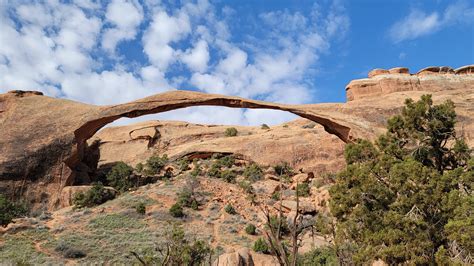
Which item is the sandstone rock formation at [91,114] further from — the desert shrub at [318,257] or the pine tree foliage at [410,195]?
the desert shrub at [318,257]

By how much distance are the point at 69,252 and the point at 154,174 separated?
14.2 m

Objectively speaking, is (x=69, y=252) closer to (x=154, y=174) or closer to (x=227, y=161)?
(x=154, y=174)

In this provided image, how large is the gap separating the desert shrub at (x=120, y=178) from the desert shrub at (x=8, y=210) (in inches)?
305

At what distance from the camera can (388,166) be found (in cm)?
925

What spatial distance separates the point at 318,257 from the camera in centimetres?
1648

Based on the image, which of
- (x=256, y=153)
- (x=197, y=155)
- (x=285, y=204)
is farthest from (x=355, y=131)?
(x=197, y=155)

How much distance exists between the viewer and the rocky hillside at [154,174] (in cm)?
1534

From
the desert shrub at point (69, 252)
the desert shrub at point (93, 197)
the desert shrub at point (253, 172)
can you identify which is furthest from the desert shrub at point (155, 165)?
the desert shrub at point (69, 252)

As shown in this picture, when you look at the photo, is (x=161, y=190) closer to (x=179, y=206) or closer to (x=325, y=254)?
(x=179, y=206)

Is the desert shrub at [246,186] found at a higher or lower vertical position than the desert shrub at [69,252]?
higher

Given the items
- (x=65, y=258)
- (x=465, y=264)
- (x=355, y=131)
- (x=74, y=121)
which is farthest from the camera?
(x=74, y=121)

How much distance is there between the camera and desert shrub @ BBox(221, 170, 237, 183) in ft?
91.0

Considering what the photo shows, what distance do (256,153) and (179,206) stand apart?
36.7 feet

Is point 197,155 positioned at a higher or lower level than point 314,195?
higher
